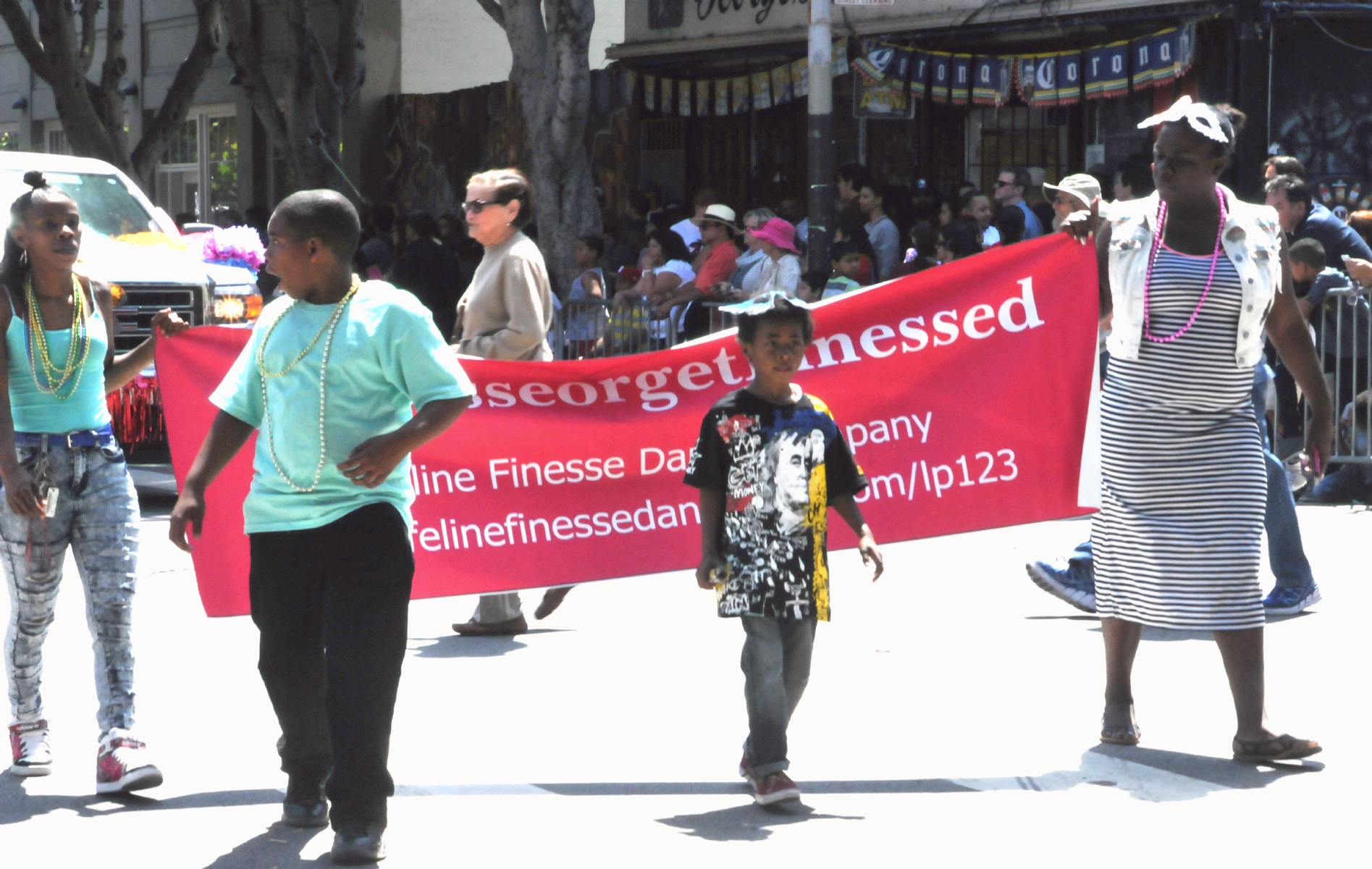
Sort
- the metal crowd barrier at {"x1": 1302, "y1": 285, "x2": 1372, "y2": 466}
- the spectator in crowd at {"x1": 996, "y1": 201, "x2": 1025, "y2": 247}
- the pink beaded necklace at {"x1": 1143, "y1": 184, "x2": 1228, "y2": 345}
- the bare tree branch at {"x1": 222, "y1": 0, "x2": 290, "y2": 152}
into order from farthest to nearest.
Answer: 1. the bare tree branch at {"x1": 222, "y1": 0, "x2": 290, "y2": 152}
2. the spectator in crowd at {"x1": 996, "y1": 201, "x2": 1025, "y2": 247}
3. the metal crowd barrier at {"x1": 1302, "y1": 285, "x2": 1372, "y2": 466}
4. the pink beaded necklace at {"x1": 1143, "y1": 184, "x2": 1228, "y2": 345}

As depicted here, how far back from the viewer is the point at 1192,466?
5.54 metres

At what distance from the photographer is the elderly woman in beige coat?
293 inches

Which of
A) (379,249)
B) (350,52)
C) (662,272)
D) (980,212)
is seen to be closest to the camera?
(662,272)

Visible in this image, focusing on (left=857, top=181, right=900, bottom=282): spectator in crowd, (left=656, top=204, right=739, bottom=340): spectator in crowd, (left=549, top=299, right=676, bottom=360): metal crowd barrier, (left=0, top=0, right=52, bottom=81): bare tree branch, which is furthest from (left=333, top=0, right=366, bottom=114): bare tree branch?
(left=656, top=204, right=739, bottom=340): spectator in crowd

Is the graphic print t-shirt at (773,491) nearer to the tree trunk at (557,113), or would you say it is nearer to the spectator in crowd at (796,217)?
the spectator in crowd at (796,217)

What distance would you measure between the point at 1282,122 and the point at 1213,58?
83 cm

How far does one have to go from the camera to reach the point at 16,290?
5.43 m

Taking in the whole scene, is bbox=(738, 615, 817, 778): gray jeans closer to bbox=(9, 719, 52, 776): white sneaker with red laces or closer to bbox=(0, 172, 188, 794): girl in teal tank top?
bbox=(0, 172, 188, 794): girl in teal tank top

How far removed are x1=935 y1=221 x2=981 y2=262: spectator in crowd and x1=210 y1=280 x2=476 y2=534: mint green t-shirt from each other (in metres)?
8.68

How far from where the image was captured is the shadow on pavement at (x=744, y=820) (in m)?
4.91

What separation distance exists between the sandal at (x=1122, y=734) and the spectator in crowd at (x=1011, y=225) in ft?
28.0

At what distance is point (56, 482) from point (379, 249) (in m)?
13.9

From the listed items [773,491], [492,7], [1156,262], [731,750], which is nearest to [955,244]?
[1156,262]

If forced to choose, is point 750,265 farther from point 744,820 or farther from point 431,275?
point 744,820
